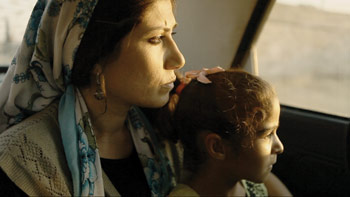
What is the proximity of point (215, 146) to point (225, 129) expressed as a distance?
0.07 meters

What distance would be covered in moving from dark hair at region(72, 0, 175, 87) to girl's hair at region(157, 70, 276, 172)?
0.28 m

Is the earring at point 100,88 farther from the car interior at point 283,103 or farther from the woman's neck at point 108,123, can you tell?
the car interior at point 283,103

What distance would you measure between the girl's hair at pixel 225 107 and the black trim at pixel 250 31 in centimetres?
8

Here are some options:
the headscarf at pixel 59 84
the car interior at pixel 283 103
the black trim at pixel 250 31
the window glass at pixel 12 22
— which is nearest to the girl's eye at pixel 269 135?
the car interior at pixel 283 103

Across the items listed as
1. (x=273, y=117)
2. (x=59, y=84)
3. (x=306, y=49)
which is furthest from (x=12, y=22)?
(x=306, y=49)

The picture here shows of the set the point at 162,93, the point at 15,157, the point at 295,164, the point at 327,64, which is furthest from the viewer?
the point at 327,64

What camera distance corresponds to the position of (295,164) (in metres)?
1.51

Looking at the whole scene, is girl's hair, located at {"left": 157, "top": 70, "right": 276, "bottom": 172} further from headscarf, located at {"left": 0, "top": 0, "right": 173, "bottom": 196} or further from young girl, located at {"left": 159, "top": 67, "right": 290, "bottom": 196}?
headscarf, located at {"left": 0, "top": 0, "right": 173, "bottom": 196}

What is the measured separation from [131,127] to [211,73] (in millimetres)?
346

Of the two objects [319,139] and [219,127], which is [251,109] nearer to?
[219,127]

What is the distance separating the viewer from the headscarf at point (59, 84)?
3.50ft

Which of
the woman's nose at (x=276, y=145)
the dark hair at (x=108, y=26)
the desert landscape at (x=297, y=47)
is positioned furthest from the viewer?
the desert landscape at (x=297, y=47)

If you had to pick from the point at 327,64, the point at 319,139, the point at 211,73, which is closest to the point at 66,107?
the point at 211,73

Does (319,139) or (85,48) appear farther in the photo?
(319,139)
